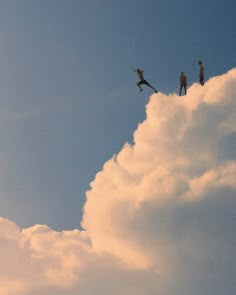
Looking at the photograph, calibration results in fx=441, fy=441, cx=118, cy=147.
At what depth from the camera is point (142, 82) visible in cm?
4872

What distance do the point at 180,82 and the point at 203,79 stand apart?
2565mm

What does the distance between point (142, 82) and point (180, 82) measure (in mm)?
4314

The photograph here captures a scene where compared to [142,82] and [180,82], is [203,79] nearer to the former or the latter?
[180,82]

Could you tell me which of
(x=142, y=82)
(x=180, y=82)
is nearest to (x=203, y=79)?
(x=180, y=82)

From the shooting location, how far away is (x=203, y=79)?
150 ft

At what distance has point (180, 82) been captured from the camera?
4703cm

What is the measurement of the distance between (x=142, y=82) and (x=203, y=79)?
686 centimetres

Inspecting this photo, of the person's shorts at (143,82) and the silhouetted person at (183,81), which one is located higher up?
the person's shorts at (143,82)

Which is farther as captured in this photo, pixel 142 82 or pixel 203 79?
pixel 142 82

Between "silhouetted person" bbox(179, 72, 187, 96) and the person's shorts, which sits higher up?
Result: the person's shorts
